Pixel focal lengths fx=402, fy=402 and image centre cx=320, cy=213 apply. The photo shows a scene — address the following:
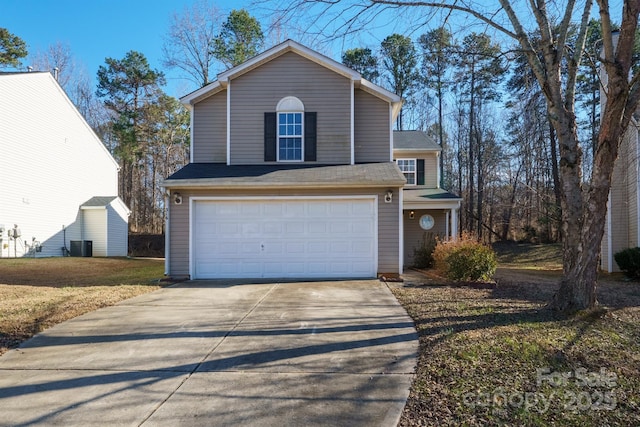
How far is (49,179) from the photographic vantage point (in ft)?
63.0

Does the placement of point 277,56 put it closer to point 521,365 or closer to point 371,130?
point 371,130

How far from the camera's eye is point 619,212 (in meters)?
13.8

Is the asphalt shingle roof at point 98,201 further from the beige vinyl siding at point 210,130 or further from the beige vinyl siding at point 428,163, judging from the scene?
the beige vinyl siding at point 428,163

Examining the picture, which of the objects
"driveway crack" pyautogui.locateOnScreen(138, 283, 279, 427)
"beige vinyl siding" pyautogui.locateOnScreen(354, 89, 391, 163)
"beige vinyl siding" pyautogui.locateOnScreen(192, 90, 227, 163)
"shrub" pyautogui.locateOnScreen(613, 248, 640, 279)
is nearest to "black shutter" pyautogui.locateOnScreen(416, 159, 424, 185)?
"beige vinyl siding" pyautogui.locateOnScreen(354, 89, 391, 163)

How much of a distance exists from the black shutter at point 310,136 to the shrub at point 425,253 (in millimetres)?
6112

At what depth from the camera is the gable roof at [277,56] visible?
1152 centimetres

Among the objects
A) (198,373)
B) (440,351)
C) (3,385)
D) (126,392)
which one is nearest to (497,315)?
(440,351)

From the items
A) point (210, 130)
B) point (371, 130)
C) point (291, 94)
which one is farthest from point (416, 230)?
point (210, 130)

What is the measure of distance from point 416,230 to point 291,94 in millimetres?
8103

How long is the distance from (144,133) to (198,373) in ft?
92.9

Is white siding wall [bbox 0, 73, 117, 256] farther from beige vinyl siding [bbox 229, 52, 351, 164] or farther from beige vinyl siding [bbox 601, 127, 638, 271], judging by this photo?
beige vinyl siding [bbox 601, 127, 638, 271]

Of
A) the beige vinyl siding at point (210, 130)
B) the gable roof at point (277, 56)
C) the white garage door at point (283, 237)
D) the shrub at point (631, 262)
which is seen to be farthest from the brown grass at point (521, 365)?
the beige vinyl siding at point (210, 130)

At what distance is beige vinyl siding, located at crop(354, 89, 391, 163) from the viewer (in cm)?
1198

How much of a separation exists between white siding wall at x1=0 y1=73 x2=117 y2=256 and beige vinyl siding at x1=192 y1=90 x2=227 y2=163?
403 inches
